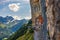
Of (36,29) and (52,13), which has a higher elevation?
(52,13)

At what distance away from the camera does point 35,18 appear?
28953 mm

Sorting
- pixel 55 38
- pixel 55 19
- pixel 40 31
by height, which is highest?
pixel 55 19

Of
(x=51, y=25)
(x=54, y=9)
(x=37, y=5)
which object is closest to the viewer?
(x=54, y=9)

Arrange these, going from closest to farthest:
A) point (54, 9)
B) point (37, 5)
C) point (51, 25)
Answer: point (54, 9)
point (51, 25)
point (37, 5)

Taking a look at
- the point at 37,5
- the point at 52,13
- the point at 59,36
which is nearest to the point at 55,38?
the point at 59,36

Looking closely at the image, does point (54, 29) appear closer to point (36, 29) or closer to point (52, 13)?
point (52, 13)

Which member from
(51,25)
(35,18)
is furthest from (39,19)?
(51,25)

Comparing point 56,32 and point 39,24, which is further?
point 39,24

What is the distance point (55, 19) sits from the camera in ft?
42.9

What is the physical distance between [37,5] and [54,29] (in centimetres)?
1474

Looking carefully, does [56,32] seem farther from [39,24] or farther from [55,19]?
[39,24]

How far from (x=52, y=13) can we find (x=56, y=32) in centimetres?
118

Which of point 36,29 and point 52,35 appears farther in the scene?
point 36,29

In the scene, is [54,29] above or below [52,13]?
below
